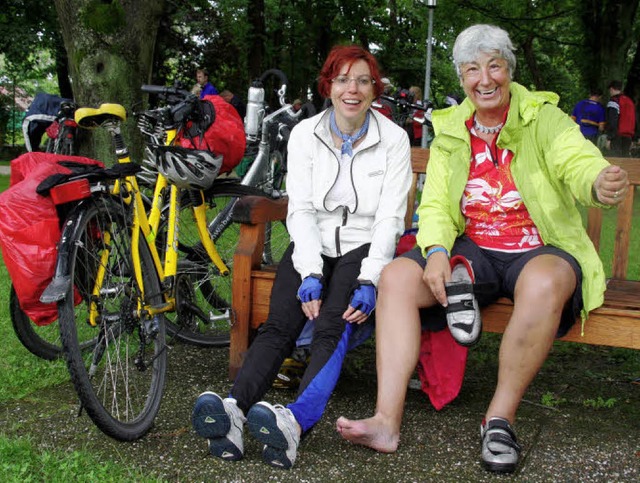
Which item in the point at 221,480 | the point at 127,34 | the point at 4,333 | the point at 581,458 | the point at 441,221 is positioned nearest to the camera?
the point at 221,480

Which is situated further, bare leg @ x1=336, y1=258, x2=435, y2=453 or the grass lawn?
bare leg @ x1=336, y1=258, x2=435, y2=453

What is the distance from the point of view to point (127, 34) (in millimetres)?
7672

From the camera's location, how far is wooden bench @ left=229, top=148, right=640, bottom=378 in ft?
10.3

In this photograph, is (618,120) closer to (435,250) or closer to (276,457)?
(435,250)

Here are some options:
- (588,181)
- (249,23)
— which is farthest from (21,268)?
(249,23)

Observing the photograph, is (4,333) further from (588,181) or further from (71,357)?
(588,181)

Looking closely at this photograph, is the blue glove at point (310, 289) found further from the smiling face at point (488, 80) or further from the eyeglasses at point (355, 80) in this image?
the smiling face at point (488, 80)

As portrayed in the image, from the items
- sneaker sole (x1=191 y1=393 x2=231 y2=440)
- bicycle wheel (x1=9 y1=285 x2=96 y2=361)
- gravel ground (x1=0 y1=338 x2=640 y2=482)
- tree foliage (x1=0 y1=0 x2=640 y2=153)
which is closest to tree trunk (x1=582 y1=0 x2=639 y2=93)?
tree foliage (x1=0 y1=0 x2=640 y2=153)

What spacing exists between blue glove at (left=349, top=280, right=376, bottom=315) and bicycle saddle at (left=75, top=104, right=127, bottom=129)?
4.42 feet

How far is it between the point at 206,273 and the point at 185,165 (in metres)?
0.73

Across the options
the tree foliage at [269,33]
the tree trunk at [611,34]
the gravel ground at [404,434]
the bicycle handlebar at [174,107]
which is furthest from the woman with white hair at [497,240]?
the tree trunk at [611,34]

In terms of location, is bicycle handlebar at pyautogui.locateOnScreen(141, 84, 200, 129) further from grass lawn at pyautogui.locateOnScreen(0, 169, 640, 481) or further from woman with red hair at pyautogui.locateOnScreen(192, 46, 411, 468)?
grass lawn at pyautogui.locateOnScreen(0, 169, 640, 481)

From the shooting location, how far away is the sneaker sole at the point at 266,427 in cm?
277

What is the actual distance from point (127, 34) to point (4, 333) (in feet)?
12.5
